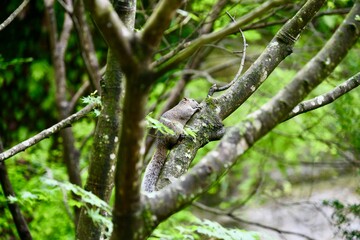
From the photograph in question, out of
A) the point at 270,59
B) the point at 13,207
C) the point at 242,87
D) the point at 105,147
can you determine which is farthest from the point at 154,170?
the point at 13,207

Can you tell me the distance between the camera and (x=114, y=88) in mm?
1842

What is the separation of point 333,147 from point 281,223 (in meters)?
3.24

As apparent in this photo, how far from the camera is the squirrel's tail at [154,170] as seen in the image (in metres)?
2.17

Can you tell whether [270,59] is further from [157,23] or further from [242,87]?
[157,23]

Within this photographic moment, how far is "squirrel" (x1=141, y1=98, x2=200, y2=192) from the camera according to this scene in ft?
7.27

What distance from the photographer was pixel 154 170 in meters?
2.25

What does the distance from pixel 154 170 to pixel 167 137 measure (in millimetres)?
166

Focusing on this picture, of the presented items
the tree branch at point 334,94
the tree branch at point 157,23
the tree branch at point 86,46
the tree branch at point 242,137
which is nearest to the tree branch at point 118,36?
the tree branch at point 157,23

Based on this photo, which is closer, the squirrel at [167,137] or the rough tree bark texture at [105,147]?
the rough tree bark texture at [105,147]

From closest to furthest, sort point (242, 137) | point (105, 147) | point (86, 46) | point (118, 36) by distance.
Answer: point (118, 36) → point (242, 137) → point (105, 147) → point (86, 46)

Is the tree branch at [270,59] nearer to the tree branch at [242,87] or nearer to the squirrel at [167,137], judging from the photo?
the tree branch at [242,87]

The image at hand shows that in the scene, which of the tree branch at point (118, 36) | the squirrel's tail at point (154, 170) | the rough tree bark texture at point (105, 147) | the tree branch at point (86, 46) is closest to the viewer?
the tree branch at point (118, 36)

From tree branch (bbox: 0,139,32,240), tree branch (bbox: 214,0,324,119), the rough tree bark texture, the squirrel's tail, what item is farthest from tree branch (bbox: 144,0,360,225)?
tree branch (bbox: 0,139,32,240)

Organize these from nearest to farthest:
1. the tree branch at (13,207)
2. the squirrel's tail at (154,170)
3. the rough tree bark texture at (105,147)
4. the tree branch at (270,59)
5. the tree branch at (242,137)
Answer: the tree branch at (242,137)
the rough tree bark texture at (105,147)
the squirrel's tail at (154,170)
the tree branch at (270,59)
the tree branch at (13,207)
